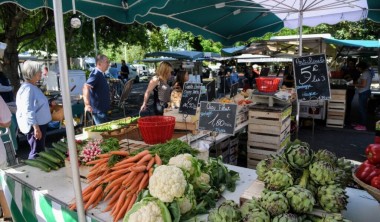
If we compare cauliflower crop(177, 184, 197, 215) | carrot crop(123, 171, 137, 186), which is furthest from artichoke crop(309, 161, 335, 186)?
carrot crop(123, 171, 137, 186)

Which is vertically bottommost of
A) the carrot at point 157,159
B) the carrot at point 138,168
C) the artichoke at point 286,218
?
the artichoke at point 286,218

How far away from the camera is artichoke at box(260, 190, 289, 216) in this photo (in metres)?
1.18

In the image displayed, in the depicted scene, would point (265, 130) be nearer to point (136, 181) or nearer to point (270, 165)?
point (270, 165)

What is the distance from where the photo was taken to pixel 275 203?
3.91 feet

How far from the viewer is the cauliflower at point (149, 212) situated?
53.6 inches

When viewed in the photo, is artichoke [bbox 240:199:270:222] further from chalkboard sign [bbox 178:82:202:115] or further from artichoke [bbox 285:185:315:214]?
chalkboard sign [bbox 178:82:202:115]

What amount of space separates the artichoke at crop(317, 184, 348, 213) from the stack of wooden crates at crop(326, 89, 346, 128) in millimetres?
6993

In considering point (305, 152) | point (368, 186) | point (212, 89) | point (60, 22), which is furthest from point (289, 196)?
point (212, 89)

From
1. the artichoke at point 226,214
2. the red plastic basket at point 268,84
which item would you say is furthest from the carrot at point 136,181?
the red plastic basket at point 268,84

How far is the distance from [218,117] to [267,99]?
1.97m

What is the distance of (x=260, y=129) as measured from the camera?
4.20m

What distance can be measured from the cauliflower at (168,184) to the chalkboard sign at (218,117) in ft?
3.82

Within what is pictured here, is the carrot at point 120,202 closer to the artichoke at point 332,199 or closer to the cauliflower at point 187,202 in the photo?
the cauliflower at point 187,202

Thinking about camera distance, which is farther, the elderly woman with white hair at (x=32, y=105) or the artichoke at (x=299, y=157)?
the elderly woman with white hair at (x=32, y=105)
